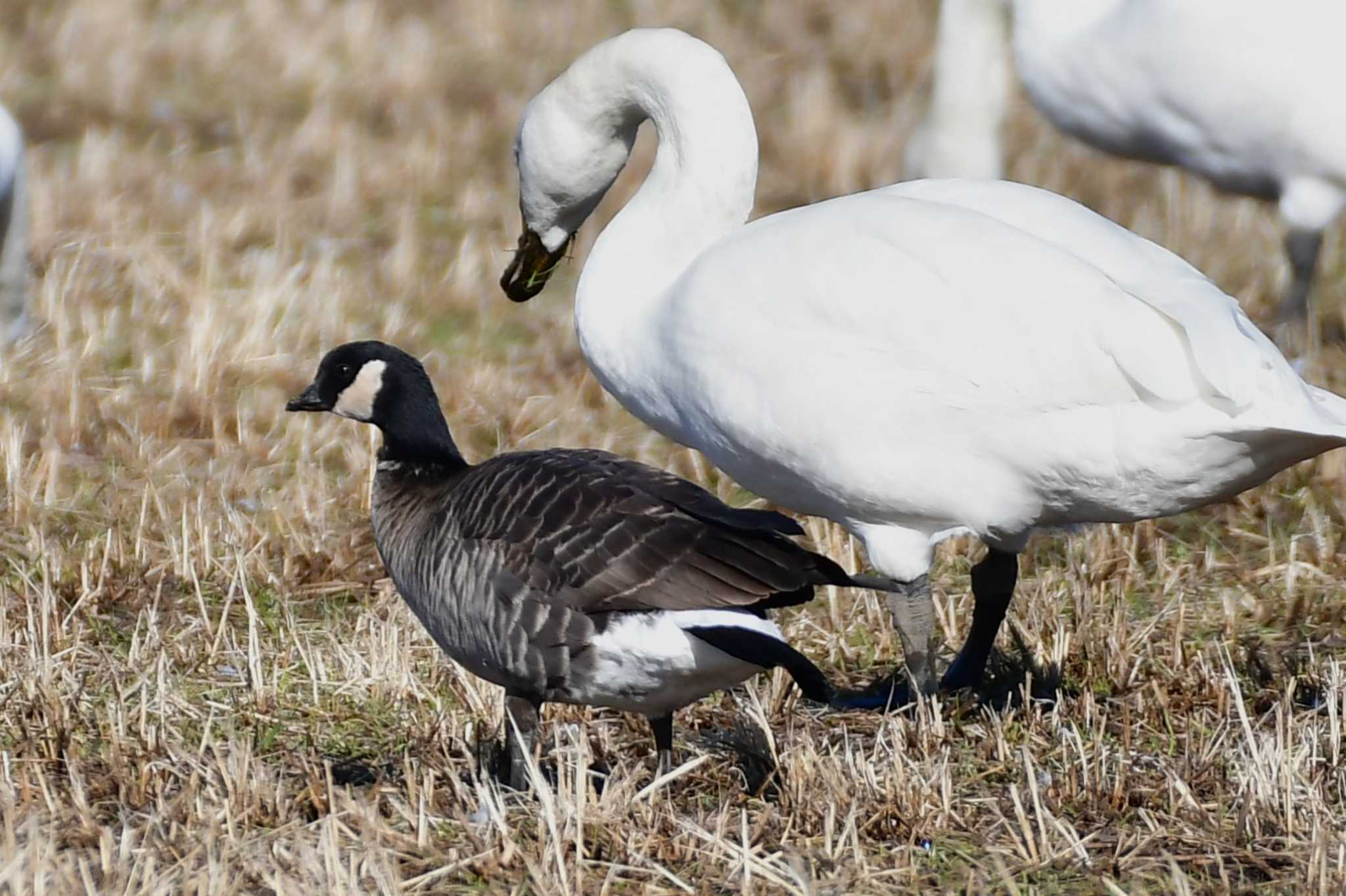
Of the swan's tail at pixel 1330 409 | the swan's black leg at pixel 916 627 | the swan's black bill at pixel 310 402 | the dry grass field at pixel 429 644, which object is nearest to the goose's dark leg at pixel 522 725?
the dry grass field at pixel 429 644

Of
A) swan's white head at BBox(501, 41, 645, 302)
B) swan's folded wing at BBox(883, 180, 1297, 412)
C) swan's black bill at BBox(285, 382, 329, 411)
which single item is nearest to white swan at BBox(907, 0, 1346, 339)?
swan's folded wing at BBox(883, 180, 1297, 412)

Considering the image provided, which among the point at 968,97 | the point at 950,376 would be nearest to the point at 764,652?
the point at 950,376

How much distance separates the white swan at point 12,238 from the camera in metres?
7.11

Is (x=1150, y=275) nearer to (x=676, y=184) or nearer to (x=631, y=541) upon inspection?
(x=676, y=184)

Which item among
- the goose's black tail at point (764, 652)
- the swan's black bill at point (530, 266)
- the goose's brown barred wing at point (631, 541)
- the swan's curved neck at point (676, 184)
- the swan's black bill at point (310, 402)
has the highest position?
the swan's curved neck at point (676, 184)

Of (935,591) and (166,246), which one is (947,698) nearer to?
(935,591)

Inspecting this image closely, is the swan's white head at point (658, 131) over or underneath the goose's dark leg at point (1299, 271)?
over

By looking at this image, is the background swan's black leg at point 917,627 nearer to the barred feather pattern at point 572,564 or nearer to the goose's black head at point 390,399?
the barred feather pattern at point 572,564

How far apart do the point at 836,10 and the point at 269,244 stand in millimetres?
6318

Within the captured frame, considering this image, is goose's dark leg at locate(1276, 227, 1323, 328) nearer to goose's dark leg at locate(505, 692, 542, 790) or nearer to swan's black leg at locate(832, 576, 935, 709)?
swan's black leg at locate(832, 576, 935, 709)

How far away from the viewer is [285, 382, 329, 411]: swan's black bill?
4.65 meters

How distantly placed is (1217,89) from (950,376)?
3.15 m

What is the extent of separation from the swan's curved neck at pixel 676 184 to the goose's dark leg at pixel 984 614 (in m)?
1.03

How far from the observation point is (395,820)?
388 centimetres
